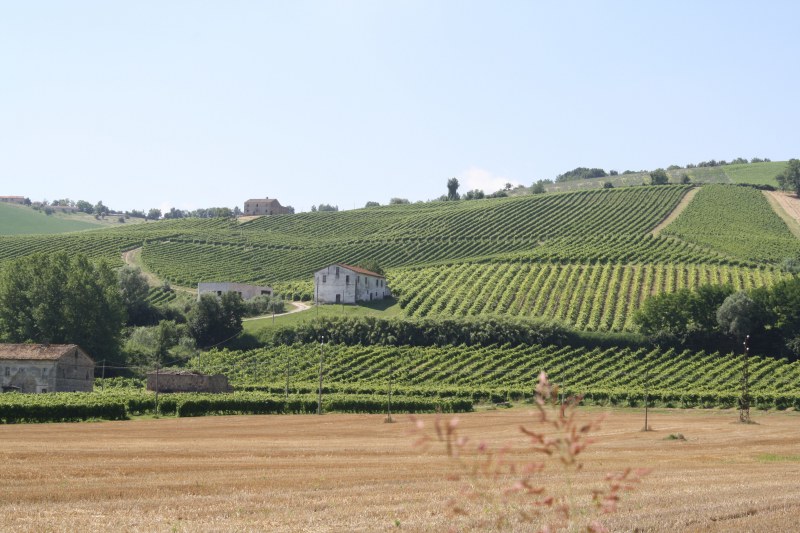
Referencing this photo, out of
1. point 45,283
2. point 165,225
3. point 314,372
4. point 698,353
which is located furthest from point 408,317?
point 165,225

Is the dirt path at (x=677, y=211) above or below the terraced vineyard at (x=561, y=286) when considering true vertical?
above

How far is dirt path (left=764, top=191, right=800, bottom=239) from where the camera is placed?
6348 inches

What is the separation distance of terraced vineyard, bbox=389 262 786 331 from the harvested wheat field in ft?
189

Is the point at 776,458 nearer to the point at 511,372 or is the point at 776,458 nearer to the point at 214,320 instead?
the point at 511,372

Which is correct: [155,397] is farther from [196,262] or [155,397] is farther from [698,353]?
[196,262]

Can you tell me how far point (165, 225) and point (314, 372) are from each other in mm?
114010

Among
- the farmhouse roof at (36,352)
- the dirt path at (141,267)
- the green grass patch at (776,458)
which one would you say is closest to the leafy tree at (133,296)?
the dirt path at (141,267)

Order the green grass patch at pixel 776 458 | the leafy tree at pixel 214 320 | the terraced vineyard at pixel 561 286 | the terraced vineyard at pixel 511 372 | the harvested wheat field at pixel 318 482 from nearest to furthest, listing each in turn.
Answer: the harvested wheat field at pixel 318 482 < the green grass patch at pixel 776 458 < the terraced vineyard at pixel 511 372 < the leafy tree at pixel 214 320 < the terraced vineyard at pixel 561 286

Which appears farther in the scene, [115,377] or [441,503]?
[115,377]

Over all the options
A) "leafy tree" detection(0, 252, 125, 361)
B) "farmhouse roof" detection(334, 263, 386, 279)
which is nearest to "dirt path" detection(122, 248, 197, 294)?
"farmhouse roof" detection(334, 263, 386, 279)

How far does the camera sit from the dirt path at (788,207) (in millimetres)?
161250

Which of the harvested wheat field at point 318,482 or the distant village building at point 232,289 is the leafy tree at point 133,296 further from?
the harvested wheat field at point 318,482

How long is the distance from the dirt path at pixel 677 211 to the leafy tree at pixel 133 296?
7551cm

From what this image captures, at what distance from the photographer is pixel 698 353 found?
317 ft
